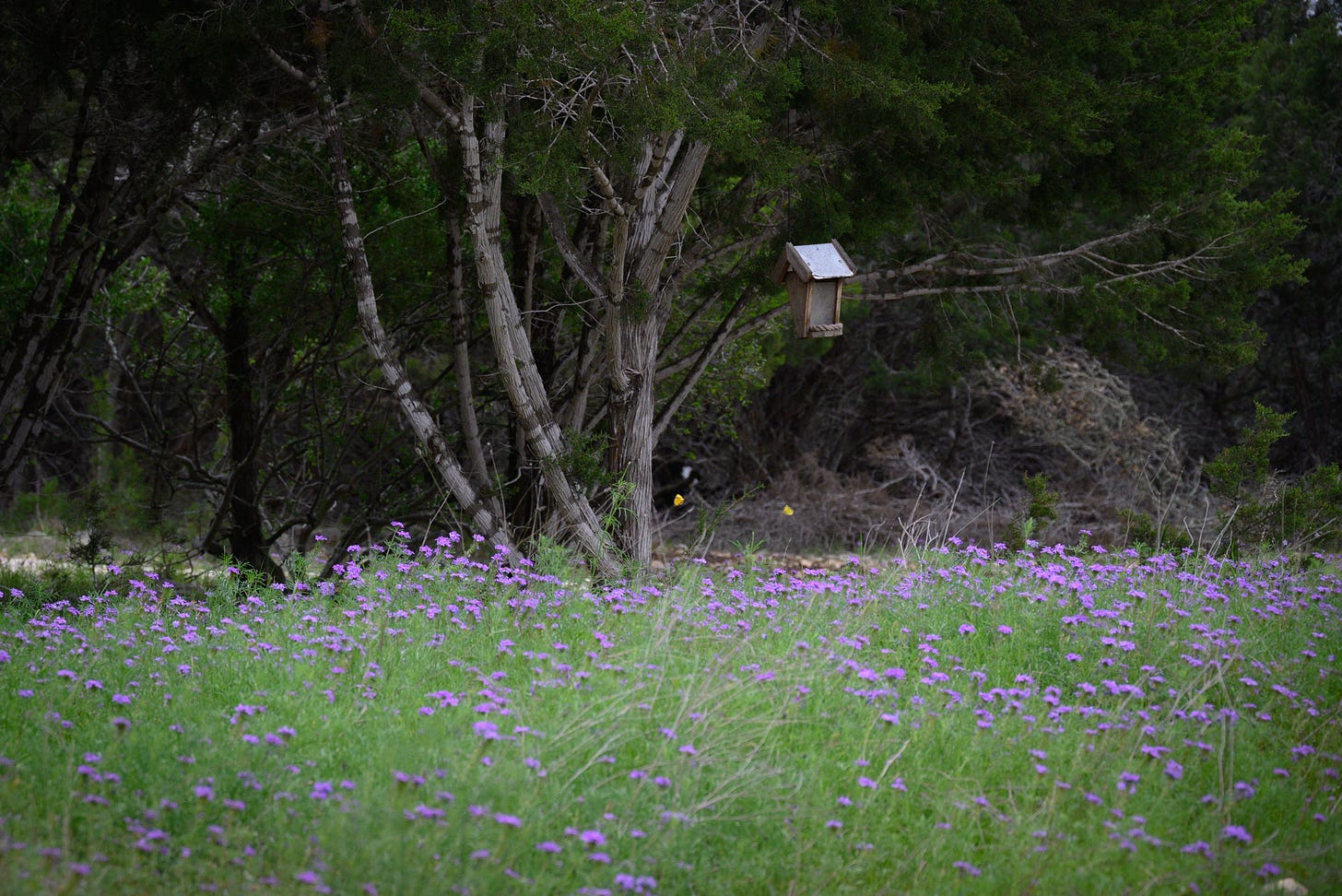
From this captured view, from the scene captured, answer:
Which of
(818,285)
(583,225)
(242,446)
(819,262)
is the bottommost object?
(242,446)

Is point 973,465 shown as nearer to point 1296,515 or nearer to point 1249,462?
point 1249,462

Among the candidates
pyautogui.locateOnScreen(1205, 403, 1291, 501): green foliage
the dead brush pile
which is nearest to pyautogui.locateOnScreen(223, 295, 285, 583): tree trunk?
the dead brush pile

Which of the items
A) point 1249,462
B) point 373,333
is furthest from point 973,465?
point 373,333

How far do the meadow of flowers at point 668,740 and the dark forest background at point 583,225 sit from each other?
861 mm

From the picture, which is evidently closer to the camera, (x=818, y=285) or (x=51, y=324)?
(x=818, y=285)

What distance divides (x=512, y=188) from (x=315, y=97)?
140cm

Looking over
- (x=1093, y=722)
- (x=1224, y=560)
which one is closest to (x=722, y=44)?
(x=1224, y=560)

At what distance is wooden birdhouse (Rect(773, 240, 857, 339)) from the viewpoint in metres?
6.24

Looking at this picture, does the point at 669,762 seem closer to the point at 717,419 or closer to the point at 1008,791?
the point at 1008,791

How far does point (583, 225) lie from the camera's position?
8531mm

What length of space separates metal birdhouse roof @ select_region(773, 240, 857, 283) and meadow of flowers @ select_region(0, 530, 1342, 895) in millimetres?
1881

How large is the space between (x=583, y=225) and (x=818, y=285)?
2712mm

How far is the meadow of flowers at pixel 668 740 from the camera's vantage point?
9.55ft

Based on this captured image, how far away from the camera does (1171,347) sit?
8.55 metres
